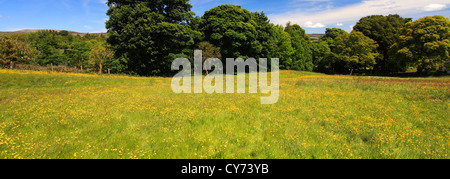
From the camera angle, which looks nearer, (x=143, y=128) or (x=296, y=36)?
(x=143, y=128)

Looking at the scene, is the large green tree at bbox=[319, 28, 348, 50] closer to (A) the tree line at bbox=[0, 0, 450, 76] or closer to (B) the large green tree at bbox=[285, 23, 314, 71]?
(B) the large green tree at bbox=[285, 23, 314, 71]

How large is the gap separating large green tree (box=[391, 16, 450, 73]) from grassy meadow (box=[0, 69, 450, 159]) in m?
31.6

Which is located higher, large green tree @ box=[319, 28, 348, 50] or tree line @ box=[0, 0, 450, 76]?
large green tree @ box=[319, 28, 348, 50]

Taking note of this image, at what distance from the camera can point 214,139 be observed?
25.6ft

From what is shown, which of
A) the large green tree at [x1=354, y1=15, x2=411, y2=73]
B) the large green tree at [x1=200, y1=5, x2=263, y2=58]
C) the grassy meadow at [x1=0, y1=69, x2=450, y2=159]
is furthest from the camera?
the large green tree at [x1=354, y1=15, x2=411, y2=73]

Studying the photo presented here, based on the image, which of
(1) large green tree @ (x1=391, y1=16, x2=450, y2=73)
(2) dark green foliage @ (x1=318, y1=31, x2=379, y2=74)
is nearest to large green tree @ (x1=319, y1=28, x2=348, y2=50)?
(2) dark green foliage @ (x1=318, y1=31, x2=379, y2=74)

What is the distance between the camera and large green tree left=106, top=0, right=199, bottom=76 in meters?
34.2

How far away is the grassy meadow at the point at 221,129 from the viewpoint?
670 cm

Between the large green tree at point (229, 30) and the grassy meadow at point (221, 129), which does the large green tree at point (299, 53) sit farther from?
the grassy meadow at point (221, 129)

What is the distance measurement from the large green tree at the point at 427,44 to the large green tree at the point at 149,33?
42.6 m
